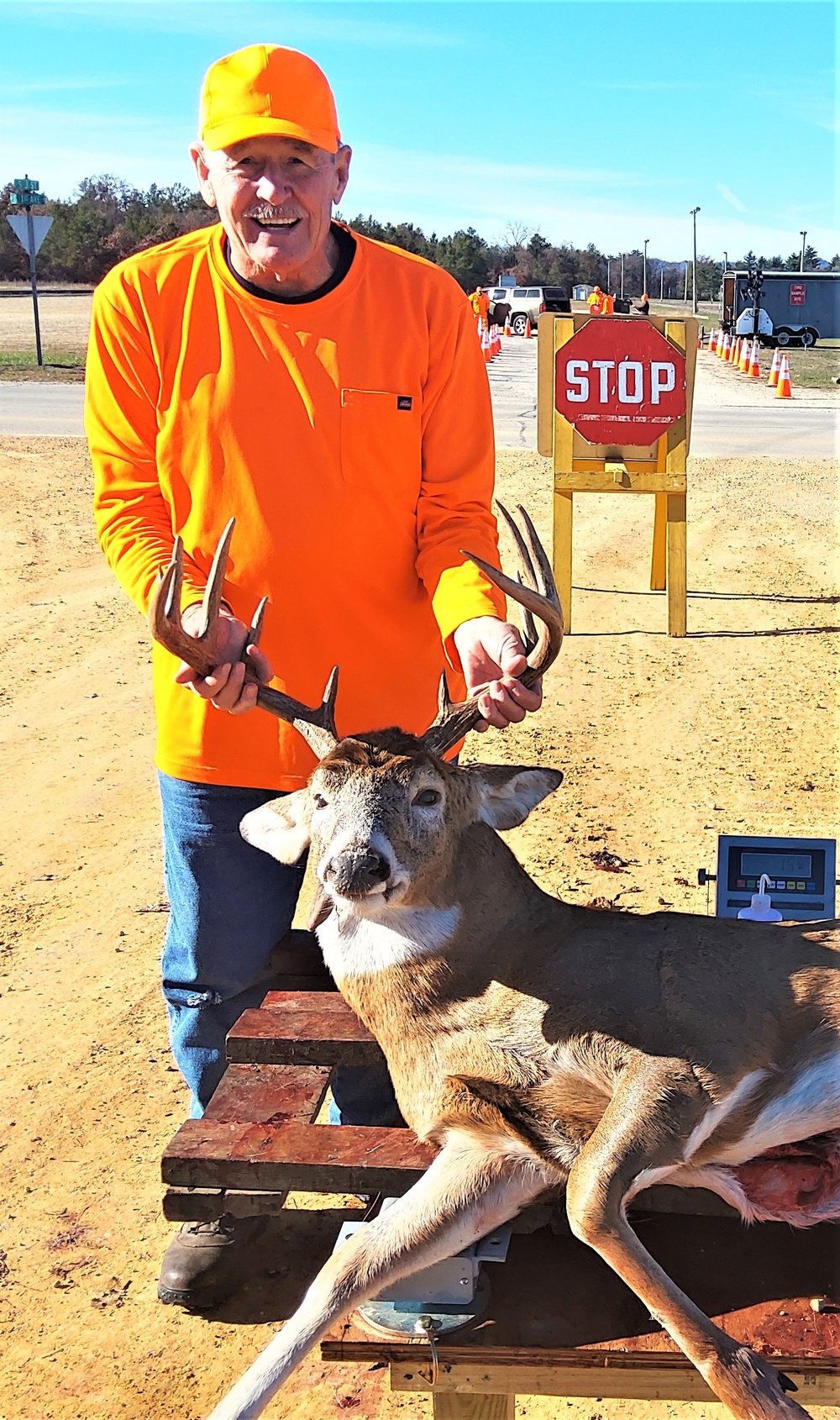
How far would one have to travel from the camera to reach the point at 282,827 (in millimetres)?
3182

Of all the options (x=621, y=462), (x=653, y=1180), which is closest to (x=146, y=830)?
(x=653, y=1180)

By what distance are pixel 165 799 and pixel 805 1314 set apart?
1.95 metres

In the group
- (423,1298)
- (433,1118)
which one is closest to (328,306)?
(433,1118)

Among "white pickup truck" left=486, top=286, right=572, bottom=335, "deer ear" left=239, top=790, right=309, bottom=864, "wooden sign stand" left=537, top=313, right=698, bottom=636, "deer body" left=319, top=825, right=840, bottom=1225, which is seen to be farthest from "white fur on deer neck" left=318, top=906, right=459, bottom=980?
"white pickup truck" left=486, top=286, right=572, bottom=335

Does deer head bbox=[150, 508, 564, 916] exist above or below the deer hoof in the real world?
above

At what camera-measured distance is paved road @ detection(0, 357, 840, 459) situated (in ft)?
56.9

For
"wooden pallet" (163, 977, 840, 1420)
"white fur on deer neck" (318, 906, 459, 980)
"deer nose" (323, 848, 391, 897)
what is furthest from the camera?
"white fur on deer neck" (318, 906, 459, 980)

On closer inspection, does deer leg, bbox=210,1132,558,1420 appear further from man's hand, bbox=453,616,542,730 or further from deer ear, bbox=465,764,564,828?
man's hand, bbox=453,616,542,730

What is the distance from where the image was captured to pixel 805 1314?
257 cm

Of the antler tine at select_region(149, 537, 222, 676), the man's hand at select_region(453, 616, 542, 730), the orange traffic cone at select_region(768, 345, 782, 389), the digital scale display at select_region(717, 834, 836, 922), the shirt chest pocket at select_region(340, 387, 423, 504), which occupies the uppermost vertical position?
the orange traffic cone at select_region(768, 345, 782, 389)

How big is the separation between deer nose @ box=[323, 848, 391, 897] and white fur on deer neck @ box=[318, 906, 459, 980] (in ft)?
0.69

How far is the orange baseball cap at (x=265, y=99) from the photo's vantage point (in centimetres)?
316

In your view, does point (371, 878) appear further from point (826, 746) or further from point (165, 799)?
point (826, 746)

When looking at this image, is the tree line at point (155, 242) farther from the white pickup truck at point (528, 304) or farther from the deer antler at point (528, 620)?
the deer antler at point (528, 620)
